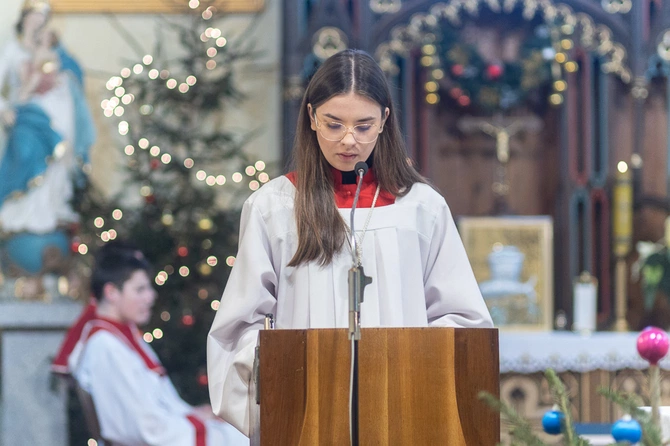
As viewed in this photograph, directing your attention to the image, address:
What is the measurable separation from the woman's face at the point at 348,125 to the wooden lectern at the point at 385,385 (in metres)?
Answer: 0.61

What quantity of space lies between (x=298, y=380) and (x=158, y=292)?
15.8 ft

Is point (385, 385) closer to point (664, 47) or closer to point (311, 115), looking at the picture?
point (311, 115)

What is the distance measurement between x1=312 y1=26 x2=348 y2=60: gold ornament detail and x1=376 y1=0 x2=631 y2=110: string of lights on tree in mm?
291

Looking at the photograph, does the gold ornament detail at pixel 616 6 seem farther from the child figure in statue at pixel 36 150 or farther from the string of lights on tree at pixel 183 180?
the child figure in statue at pixel 36 150

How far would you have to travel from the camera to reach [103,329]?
5297 mm

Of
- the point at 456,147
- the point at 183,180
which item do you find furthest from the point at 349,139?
the point at 456,147

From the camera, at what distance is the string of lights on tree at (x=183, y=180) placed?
273 inches

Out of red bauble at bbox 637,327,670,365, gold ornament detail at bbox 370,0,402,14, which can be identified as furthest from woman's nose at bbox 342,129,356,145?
gold ornament detail at bbox 370,0,402,14

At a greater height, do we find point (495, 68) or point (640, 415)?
point (495, 68)

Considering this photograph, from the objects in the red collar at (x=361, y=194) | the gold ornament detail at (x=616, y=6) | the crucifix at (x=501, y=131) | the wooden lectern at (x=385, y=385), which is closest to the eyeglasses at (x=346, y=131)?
the red collar at (x=361, y=194)

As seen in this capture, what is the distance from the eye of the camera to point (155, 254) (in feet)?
22.8

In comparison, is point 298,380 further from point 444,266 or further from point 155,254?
point 155,254

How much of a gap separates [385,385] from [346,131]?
28.5 inches

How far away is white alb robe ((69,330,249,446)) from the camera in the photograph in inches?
202
